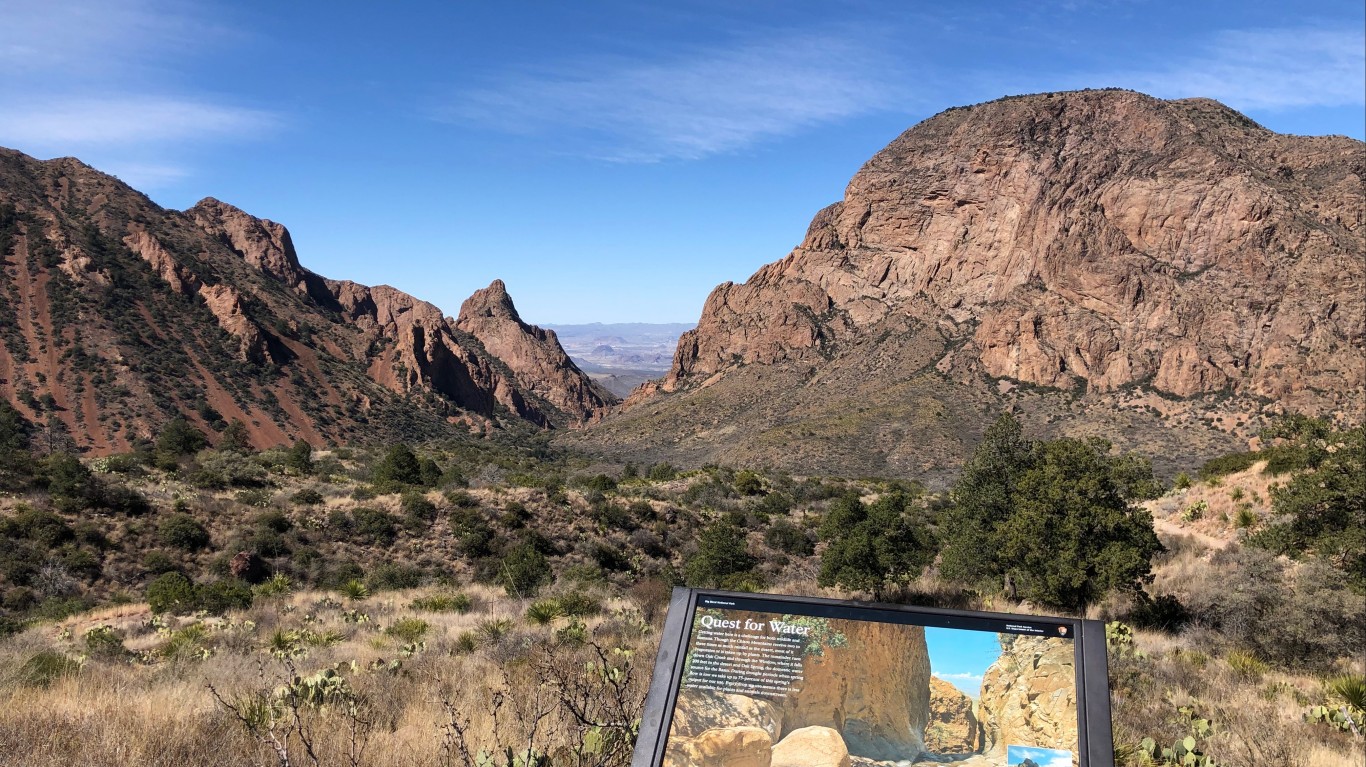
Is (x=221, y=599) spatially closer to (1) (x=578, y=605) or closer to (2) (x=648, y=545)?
(1) (x=578, y=605)

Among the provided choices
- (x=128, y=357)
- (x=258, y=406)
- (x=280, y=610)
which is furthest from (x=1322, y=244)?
(x=128, y=357)

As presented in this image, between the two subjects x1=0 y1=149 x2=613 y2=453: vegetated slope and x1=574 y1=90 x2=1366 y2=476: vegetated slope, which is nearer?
x1=0 y1=149 x2=613 y2=453: vegetated slope

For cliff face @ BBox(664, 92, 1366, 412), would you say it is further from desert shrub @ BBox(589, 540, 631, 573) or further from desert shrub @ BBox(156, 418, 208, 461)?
desert shrub @ BBox(156, 418, 208, 461)

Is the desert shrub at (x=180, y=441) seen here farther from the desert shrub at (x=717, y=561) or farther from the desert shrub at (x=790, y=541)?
the desert shrub at (x=790, y=541)

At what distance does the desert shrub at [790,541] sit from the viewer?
3266cm

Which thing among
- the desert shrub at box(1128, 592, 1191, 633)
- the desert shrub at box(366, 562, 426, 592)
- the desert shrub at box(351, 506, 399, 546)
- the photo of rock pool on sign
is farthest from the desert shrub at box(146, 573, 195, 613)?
the desert shrub at box(1128, 592, 1191, 633)

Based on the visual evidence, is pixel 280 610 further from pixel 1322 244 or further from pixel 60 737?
pixel 1322 244

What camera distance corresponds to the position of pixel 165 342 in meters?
78.9

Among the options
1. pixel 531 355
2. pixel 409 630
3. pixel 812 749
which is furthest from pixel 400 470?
pixel 531 355

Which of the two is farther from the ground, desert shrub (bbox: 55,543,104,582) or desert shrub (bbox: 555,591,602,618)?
desert shrub (bbox: 555,591,602,618)

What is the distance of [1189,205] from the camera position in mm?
97188

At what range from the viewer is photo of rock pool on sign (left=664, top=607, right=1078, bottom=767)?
4.05 meters

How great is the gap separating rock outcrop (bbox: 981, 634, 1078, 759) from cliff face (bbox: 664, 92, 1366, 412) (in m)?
88.3

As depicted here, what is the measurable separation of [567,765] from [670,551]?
27.9 meters
